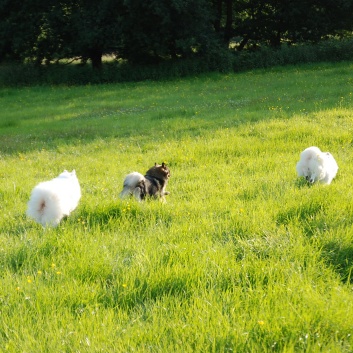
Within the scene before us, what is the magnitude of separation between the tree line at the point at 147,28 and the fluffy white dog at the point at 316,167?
23021 millimetres

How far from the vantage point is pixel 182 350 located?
3162 millimetres

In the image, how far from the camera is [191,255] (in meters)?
4.51

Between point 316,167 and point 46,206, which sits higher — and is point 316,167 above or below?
above

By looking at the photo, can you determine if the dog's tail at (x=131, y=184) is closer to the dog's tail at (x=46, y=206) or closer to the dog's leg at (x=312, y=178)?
the dog's tail at (x=46, y=206)

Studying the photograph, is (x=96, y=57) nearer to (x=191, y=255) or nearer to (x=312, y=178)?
(x=312, y=178)

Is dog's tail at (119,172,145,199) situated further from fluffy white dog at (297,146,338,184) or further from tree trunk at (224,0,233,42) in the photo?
tree trunk at (224,0,233,42)

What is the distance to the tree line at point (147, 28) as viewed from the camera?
29.9m

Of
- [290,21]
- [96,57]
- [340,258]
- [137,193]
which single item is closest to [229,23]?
[290,21]

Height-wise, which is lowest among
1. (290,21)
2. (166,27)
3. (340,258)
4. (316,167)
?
(340,258)

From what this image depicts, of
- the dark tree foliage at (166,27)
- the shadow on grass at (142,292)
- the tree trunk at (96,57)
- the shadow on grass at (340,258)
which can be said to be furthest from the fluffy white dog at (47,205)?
the tree trunk at (96,57)

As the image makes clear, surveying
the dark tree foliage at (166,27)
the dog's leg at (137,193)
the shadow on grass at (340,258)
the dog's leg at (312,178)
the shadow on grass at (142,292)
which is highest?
the dark tree foliage at (166,27)

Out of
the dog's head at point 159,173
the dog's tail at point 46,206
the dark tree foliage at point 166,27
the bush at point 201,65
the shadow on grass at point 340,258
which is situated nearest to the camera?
the shadow on grass at point 340,258

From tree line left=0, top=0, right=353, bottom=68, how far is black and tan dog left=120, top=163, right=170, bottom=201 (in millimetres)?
23027

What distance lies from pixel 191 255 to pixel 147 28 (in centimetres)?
2805
